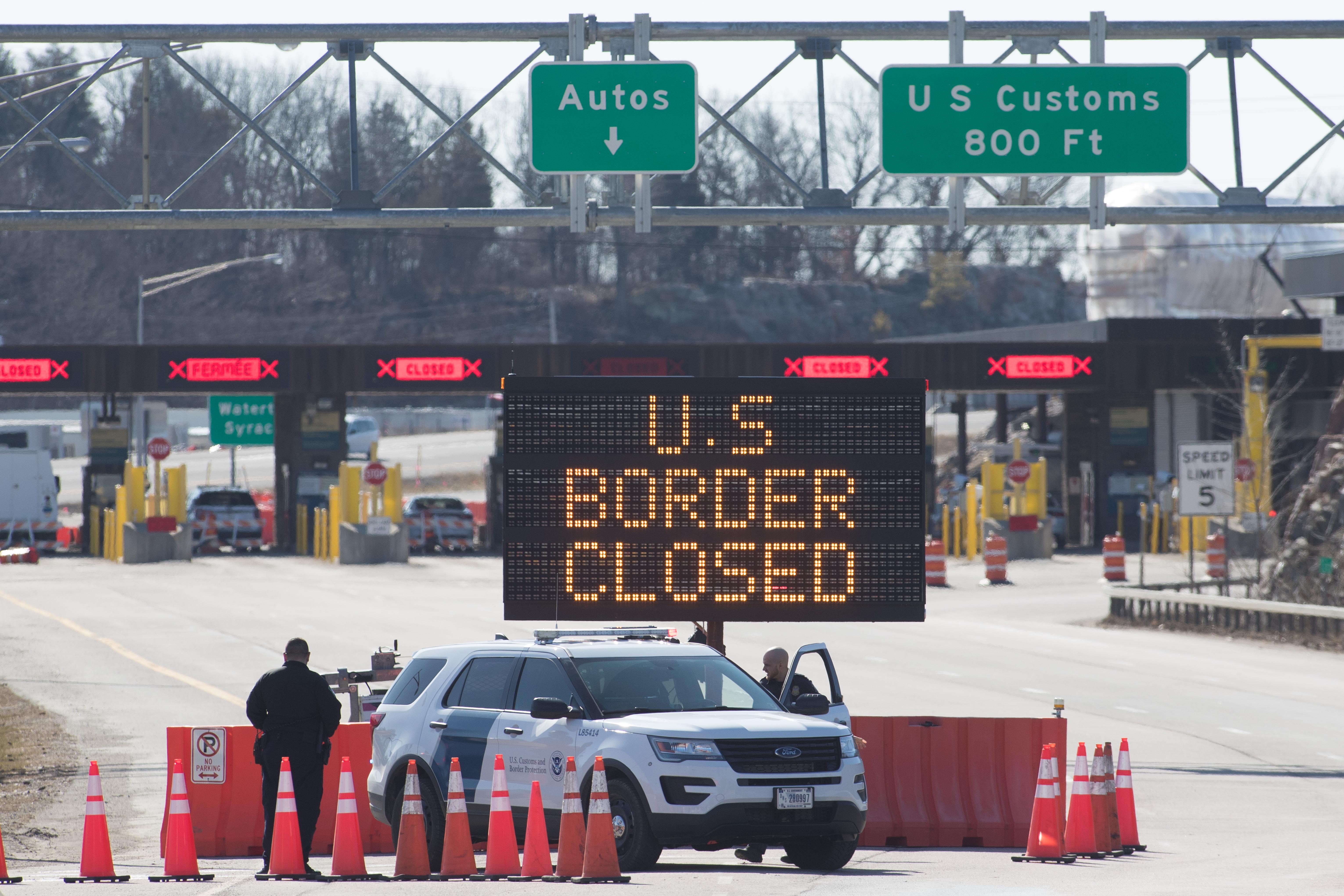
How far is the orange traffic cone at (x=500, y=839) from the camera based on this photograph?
34.9ft

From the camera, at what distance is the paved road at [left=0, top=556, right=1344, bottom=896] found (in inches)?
446

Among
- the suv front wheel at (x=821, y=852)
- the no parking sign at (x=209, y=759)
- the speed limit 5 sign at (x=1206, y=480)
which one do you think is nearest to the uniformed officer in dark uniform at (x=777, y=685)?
the suv front wheel at (x=821, y=852)

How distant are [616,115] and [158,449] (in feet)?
105

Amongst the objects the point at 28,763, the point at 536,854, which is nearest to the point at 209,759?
the point at 536,854

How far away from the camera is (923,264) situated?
126375 mm

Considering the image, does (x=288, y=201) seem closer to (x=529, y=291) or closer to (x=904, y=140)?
(x=529, y=291)

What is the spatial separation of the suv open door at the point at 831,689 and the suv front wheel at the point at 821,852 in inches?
36.1

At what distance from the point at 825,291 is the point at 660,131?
335 feet

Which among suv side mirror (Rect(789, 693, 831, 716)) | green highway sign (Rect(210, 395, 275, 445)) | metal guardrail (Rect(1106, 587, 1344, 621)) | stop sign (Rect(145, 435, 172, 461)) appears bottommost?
metal guardrail (Rect(1106, 587, 1344, 621))

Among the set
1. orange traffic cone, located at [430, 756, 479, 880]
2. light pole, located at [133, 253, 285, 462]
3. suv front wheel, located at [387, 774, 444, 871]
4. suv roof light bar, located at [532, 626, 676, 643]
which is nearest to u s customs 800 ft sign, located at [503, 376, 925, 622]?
suv roof light bar, located at [532, 626, 676, 643]

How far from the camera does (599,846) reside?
1026 cm

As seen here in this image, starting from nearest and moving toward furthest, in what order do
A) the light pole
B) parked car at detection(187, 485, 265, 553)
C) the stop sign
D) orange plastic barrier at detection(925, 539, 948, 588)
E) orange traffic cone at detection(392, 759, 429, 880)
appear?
1. orange traffic cone at detection(392, 759, 429, 880)
2. orange plastic barrier at detection(925, 539, 948, 588)
3. the stop sign
4. parked car at detection(187, 485, 265, 553)
5. the light pole

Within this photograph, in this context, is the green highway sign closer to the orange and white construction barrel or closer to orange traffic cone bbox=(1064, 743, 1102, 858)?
the orange and white construction barrel

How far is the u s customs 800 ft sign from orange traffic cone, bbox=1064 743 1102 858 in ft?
7.13
